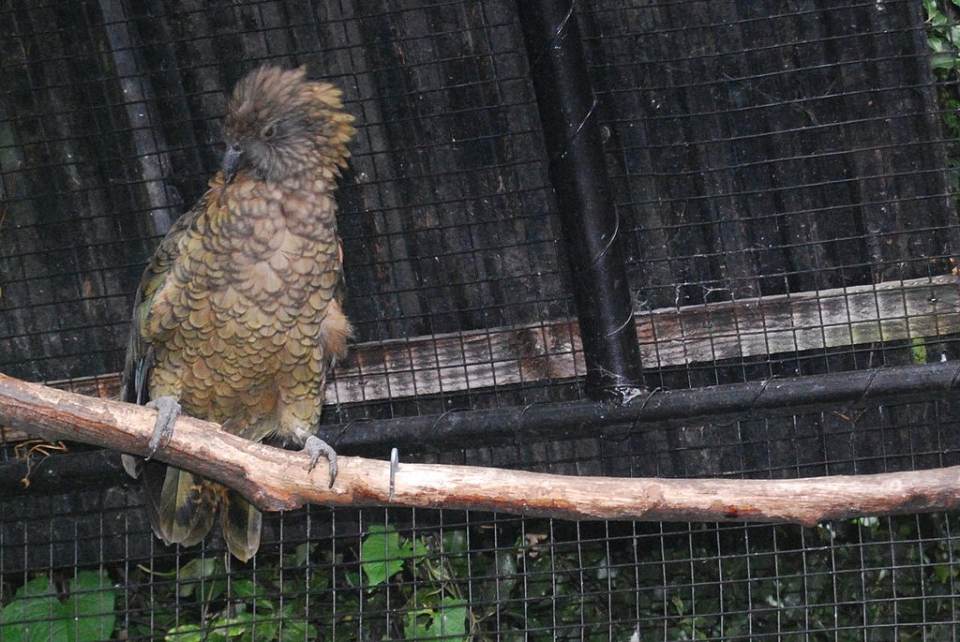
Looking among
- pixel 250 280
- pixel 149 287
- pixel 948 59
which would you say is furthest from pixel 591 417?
pixel 948 59

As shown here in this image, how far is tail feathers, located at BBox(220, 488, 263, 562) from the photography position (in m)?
3.54

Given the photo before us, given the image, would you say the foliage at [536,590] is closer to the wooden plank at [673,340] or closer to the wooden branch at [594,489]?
the wooden plank at [673,340]

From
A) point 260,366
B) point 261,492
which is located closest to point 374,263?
point 260,366

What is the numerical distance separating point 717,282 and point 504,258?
87 cm

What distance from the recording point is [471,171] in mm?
3812

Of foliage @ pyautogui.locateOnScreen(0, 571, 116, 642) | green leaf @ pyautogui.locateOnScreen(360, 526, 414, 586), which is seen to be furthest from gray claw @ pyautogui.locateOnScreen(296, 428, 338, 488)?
foliage @ pyautogui.locateOnScreen(0, 571, 116, 642)

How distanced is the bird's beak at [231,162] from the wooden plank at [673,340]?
3.24ft

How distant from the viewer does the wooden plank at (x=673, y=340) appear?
12.5 ft

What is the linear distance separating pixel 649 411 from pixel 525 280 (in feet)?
2.75

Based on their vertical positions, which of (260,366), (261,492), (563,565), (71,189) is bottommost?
(563,565)

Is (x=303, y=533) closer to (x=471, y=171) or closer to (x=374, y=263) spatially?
(x=374, y=263)

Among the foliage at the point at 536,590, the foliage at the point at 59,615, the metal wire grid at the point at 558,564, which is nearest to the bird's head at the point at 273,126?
the metal wire grid at the point at 558,564

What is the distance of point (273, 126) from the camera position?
330 centimetres

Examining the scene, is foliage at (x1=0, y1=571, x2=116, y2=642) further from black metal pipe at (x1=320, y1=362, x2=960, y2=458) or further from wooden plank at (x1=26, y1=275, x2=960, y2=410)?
black metal pipe at (x1=320, y1=362, x2=960, y2=458)
